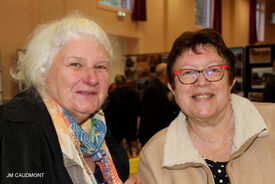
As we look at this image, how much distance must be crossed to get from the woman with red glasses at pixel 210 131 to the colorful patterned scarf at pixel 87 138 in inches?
11.7

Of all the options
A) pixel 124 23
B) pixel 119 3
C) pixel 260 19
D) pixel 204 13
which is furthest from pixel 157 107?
pixel 260 19

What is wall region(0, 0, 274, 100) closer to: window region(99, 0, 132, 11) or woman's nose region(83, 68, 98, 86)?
window region(99, 0, 132, 11)

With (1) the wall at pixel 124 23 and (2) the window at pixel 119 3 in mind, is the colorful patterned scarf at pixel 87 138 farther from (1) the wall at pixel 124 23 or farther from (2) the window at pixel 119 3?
(2) the window at pixel 119 3

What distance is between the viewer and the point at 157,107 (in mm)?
4012

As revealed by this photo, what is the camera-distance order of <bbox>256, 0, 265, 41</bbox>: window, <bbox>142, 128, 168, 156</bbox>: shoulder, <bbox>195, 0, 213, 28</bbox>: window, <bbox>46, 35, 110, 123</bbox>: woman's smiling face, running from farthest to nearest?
<bbox>256, 0, 265, 41</bbox>: window → <bbox>195, 0, 213, 28</bbox>: window → <bbox>142, 128, 168, 156</bbox>: shoulder → <bbox>46, 35, 110, 123</bbox>: woman's smiling face

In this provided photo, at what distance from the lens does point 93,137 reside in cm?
180

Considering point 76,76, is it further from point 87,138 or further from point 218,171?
point 218,171

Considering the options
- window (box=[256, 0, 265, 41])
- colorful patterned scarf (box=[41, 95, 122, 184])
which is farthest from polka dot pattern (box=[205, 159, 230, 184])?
window (box=[256, 0, 265, 41])

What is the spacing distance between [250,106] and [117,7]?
7.20m

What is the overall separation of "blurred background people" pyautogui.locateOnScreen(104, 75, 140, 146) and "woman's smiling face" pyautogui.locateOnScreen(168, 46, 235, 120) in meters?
3.14

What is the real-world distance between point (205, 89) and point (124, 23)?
7.22m

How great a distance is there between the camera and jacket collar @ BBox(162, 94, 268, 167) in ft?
5.76

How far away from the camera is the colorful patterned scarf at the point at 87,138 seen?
140 centimetres

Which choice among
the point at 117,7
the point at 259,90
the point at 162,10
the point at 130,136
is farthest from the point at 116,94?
the point at 162,10
